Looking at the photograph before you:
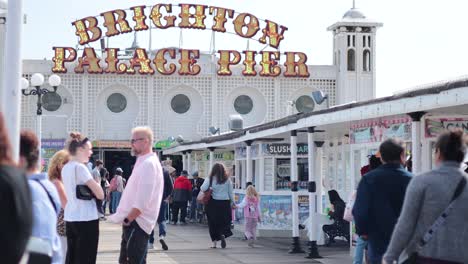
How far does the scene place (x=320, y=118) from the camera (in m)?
18.0

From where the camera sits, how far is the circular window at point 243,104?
6250cm

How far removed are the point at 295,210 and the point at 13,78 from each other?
1163 cm

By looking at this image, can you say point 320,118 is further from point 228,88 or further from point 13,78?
point 228,88

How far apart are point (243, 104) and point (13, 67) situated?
53.7 m

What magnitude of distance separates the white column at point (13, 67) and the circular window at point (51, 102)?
5228cm

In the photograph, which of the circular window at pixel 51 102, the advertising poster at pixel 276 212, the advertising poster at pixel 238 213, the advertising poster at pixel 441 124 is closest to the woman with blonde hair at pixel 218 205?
the advertising poster at pixel 276 212

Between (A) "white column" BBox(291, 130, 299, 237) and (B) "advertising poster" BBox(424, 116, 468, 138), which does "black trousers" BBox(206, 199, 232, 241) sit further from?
(B) "advertising poster" BBox(424, 116, 468, 138)

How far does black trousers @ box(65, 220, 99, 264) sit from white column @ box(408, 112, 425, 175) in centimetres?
509

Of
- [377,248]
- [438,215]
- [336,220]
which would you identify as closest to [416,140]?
[377,248]

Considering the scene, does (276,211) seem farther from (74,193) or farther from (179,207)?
(74,193)

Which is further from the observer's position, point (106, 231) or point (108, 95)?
point (108, 95)

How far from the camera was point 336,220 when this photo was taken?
2017cm

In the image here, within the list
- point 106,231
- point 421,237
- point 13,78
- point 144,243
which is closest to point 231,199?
point 106,231

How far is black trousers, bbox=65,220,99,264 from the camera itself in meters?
10.7
